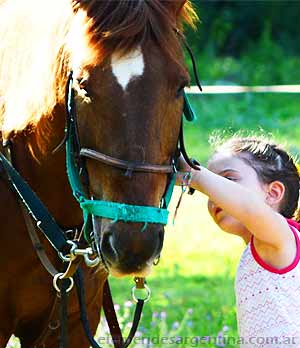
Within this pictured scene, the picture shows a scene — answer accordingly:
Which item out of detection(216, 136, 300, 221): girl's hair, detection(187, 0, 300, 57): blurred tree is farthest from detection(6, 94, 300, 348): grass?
detection(187, 0, 300, 57): blurred tree

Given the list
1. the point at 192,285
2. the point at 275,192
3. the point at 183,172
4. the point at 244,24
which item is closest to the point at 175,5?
the point at 183,172

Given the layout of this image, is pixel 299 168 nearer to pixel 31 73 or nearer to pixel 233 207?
pixel 233 207

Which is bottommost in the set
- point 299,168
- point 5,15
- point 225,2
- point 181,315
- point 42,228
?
point 225,2

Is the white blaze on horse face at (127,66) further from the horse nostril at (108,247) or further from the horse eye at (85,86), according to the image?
the horse nostril at (108,247)

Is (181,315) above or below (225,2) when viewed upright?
above

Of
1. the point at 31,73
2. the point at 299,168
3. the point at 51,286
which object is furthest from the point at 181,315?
the point at 31,73

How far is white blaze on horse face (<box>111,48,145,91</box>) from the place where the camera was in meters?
2.79

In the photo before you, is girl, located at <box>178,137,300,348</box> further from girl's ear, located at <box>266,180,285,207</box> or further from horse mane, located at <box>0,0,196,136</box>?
horse mane, located at <box>0,0,196,136</box>

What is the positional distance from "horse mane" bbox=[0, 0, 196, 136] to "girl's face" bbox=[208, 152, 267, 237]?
0.63 metres

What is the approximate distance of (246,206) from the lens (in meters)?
3.29

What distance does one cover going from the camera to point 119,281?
6.54m

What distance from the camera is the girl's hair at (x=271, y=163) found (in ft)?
11.9

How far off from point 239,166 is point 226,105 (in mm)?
Answer: 9792

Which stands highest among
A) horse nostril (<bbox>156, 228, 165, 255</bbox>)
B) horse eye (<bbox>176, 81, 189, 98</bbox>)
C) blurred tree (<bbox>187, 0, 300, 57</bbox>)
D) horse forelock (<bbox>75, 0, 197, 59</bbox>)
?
horse forelock (<bbox>75, 0, 197, 59</bbox>)
